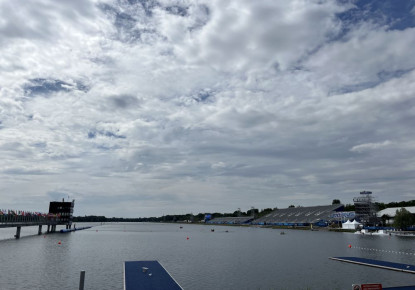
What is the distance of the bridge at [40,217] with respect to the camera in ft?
341

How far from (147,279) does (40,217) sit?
419ft

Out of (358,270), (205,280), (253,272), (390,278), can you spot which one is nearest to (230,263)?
(253,272)

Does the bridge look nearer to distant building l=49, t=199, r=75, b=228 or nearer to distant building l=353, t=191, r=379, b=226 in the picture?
distant building l=49, t=199, r=75, b=228

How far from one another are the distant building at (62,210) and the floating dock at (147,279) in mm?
145713

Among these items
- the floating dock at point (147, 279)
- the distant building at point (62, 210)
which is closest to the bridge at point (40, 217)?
the distant building at point (62, 210)

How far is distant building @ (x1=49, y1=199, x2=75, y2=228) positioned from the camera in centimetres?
17500

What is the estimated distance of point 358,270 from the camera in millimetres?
47250

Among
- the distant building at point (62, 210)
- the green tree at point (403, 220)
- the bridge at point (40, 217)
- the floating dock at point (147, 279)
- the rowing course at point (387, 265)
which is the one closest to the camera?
the floating dock at point (147, 279)

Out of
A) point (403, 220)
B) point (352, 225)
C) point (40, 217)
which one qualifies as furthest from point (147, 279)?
point (352, 225)

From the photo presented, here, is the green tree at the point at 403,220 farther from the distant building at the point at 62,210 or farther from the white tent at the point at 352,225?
the distant building at the point at 62,210

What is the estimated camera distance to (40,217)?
144 metres

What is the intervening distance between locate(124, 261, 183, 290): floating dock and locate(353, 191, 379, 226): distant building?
156305 mm

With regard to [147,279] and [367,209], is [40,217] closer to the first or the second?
[147,279]

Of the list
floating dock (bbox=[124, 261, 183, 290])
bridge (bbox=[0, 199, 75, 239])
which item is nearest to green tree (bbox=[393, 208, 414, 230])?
floating dock (bbox=[124, 261, 183, 290])
